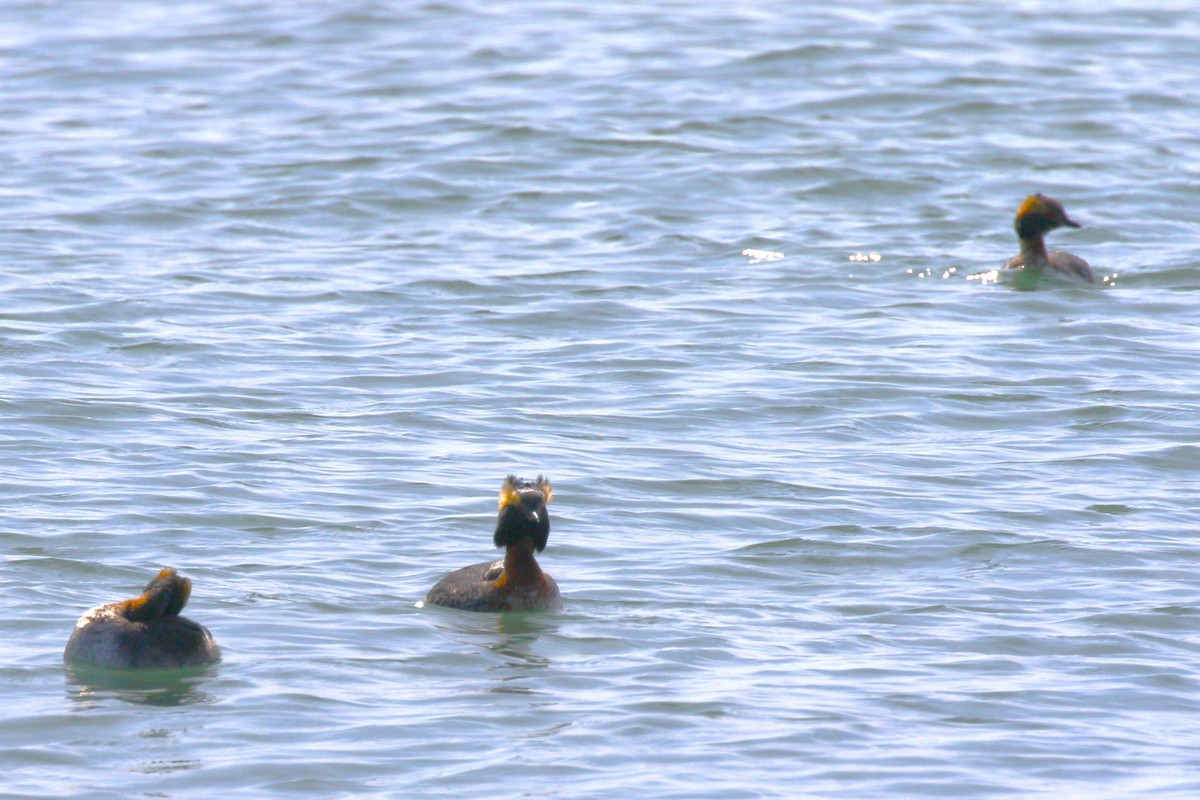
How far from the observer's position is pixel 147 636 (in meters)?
9.77

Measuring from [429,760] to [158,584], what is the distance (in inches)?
75.7

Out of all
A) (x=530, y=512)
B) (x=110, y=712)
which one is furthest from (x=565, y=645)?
(x=110, y=712)

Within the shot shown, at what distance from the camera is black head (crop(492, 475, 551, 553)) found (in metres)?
11.0

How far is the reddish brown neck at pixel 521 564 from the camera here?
35.9 ft

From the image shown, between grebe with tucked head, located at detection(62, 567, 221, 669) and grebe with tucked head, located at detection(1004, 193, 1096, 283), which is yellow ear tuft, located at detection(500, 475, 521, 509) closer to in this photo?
grebe with tucked head, located at detection(62, 567, 221, 669)

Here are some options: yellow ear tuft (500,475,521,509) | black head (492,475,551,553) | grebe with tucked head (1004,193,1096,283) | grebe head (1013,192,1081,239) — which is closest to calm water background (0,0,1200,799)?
grebe with tucked head (1004,193,1096,283)

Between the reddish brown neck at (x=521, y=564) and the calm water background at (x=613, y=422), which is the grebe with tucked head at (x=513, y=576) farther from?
the calm water background at (x=613, y=422)

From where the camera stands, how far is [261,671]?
32.4 feet

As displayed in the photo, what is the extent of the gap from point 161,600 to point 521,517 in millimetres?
2082

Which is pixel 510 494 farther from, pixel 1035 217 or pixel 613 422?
pixel 1035 217

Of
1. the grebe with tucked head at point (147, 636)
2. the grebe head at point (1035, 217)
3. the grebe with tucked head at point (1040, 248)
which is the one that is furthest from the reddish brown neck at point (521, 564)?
the grebe head at point (1035, 217)

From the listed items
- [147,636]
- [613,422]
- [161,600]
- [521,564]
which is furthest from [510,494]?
[613,422]

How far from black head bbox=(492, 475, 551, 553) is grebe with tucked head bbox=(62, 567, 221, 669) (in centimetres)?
179

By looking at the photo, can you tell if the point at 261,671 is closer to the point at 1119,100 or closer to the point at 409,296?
the point at 409,296
